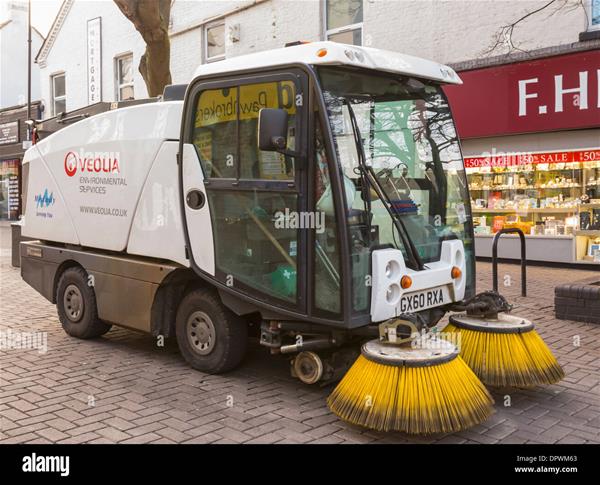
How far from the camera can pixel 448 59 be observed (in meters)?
12.5

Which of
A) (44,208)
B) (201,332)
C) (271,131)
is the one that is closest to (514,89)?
A: (44,208)

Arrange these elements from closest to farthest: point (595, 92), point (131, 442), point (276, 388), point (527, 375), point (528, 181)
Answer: point (131, 442) → point (527, 375) → point (276, 388) → point (595, 92) → point (528, 181)

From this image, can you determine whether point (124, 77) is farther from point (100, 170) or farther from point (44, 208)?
point (100, 170)

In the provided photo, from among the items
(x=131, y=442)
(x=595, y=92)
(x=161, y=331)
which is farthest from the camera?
(x=595, y=92)

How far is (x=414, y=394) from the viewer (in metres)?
3.89

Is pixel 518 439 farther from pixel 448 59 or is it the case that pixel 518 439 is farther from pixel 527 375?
pixel 448 59

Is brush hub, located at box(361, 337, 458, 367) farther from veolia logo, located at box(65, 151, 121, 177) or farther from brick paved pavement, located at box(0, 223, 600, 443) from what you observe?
veolia logo, located at box(65, 151, 121, 177)

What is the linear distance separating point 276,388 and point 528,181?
867 centimetres

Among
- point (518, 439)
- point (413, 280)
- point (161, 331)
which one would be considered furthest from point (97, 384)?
point (518, 439)

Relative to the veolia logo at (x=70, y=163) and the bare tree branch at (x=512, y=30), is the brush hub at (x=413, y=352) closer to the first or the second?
the veolia logo at (x=70, y=163)

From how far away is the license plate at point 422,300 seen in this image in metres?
4.66

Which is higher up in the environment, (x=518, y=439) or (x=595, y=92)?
(x=595, y=92)

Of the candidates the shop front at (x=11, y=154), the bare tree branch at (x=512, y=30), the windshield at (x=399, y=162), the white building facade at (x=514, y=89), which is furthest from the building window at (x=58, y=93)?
the windshield at (x=399, y=162)

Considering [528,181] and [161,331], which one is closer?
[161,331]
